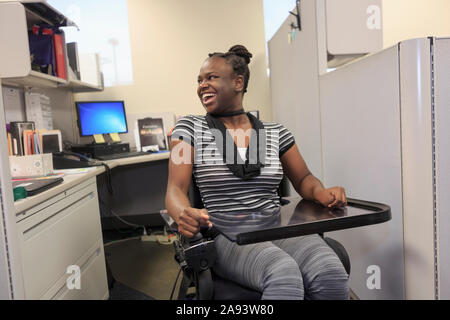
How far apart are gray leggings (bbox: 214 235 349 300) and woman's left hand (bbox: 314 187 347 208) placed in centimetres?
12

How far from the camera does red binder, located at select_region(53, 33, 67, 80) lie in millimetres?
2016

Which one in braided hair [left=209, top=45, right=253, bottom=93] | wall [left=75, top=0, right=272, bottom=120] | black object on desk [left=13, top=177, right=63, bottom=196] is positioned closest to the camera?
black object on desk [left=13, top=177, right=63, bottom=196]

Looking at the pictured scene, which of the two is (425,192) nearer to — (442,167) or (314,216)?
(442,167)

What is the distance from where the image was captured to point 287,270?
0.92 m

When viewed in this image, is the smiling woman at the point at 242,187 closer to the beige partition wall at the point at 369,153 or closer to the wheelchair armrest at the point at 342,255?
the wheelchair armrest at the point at 342,255

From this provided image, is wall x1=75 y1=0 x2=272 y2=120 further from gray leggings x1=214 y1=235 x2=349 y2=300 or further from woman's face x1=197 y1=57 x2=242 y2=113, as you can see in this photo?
gray leggings x1=214 y1=235 x2=349 y2=300

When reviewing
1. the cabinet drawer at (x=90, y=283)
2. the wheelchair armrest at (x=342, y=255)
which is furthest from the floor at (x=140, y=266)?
the wheelchair armrest at (x=342, y=255)

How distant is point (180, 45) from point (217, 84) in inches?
76.6

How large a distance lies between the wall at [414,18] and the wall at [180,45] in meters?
1.20

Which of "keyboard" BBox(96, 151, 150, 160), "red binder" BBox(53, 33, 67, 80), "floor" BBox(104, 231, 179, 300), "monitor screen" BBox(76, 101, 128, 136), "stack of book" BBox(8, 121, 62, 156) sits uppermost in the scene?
"red binder" BBox(53, 33, 67, 80)

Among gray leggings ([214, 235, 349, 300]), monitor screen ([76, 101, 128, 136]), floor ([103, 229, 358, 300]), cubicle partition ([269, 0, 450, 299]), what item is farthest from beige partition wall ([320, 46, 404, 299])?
monitor screen ([76, 101, 128, 136])
